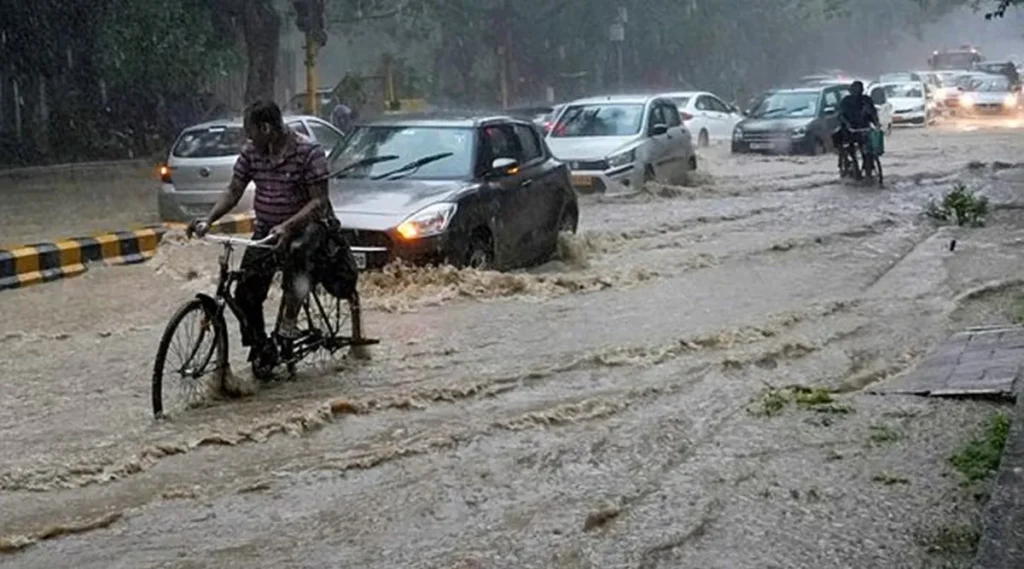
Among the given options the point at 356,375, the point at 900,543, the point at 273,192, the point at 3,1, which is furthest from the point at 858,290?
the point at 3,1

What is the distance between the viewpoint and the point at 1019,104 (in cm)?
4544

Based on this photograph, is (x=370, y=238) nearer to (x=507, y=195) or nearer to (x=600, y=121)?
(x=507, y=195)

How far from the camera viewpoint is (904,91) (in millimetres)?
41031

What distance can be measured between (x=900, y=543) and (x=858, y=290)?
7.31m

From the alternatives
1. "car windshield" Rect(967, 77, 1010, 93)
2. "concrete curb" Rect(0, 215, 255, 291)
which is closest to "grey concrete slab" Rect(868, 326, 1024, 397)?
"concrete curb" Rect(0, 215, 255, 291)

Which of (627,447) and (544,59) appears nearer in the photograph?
(627,447)

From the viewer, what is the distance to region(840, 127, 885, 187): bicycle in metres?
22.1

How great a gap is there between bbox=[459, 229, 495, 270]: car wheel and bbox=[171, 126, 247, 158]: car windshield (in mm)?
5456

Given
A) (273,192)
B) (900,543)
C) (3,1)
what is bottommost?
(900,543)

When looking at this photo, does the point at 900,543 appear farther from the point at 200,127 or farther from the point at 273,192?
the point at 200,127

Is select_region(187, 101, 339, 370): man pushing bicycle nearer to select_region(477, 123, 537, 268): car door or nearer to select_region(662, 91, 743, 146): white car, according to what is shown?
select_region(477, 123, 537, 268): car door

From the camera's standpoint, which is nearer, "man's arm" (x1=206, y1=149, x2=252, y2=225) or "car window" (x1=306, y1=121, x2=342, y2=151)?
"man's arm" (x1=206, y1=149, x2=252, y2=225)

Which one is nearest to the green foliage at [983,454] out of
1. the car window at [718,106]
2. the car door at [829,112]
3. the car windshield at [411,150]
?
the car windshield at [411,150]

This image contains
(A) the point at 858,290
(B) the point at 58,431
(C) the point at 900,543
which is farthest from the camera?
(A) the point at 858,290
